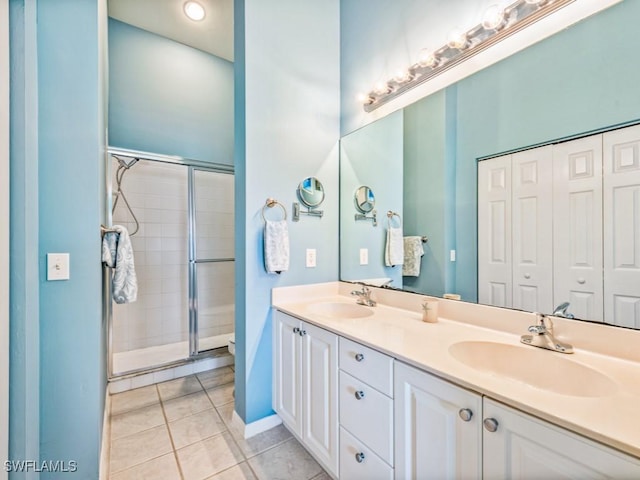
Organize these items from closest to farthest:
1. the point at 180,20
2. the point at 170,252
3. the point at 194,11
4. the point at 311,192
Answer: the point at 311,192 → the point at 194,11 → the point at 180,20 → the point at 170,252

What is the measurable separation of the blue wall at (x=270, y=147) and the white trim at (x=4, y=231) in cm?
96

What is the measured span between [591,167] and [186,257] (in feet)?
10.3

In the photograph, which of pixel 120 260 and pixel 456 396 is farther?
pixel 120 260

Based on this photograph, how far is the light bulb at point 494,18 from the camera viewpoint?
3.90 ft

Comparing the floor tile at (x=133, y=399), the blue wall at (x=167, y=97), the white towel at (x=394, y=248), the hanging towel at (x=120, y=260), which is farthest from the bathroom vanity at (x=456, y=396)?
the blue wall at (x=167, y=97)

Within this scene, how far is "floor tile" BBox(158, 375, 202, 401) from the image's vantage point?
2.16 metres

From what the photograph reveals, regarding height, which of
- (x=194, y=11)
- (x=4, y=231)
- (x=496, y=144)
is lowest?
(x=4, y=231)

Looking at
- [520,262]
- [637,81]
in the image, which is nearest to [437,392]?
[520,262]

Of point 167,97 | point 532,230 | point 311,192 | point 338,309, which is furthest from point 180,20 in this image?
point 532,230

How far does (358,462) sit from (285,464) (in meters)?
0.57

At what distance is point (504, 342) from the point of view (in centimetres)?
105

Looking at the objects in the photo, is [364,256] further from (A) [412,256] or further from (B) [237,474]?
(B) [237,474]

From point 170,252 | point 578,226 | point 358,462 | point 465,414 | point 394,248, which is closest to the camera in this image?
point 465,414

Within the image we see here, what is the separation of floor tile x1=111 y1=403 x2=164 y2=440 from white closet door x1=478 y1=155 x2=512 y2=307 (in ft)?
7.01
